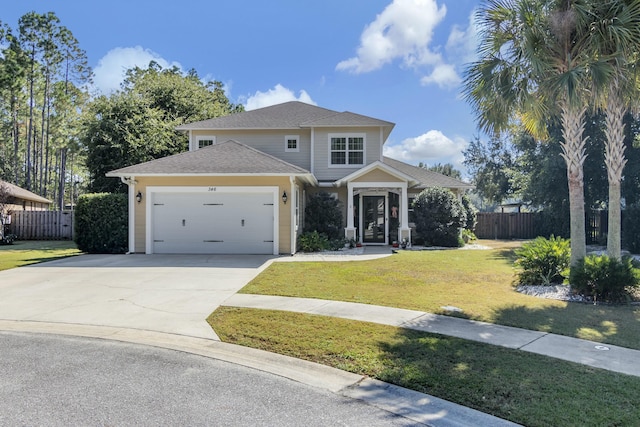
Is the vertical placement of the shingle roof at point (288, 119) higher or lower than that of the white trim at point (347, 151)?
higher

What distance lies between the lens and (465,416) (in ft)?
11.0

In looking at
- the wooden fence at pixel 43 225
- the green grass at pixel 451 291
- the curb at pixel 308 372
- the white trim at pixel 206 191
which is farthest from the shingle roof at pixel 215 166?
the wooden fence at pixel 43 225

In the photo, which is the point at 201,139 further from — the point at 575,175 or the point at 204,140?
the point at 575,175

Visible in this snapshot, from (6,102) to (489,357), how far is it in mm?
43007

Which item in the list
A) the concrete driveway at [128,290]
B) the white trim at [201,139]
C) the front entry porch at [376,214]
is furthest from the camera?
the white trim at [201,139]

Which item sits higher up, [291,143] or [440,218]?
[291,143]

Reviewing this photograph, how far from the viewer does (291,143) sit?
20500mm

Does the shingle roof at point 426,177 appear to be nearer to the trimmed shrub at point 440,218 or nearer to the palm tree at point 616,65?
the trimmed shrub at point 440,218

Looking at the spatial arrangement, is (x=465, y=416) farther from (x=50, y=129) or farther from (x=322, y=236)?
(x=50, y=129)

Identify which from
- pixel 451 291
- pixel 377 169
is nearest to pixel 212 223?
pixel 377 169

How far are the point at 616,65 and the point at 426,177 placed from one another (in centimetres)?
1426

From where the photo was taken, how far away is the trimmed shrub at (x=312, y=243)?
16.2m

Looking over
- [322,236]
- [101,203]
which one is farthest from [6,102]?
[322,236]

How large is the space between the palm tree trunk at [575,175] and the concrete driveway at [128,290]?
25.1 feet
